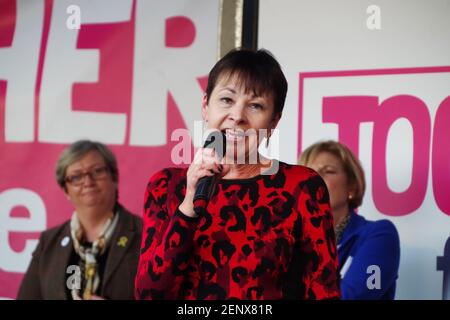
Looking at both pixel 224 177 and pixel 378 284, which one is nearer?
pixel 224 177

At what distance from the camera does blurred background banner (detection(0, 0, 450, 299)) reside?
255cm

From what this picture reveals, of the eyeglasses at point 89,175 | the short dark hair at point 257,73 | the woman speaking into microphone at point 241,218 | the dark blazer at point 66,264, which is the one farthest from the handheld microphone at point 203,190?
the eyeglasses at point 89,175

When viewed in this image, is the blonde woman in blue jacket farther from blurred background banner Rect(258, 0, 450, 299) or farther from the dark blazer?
the dark blazer

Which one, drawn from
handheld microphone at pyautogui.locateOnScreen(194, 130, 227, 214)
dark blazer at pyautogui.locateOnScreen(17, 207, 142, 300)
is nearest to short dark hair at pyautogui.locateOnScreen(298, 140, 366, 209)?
dark blazer at pyautogui.locateOnScreen(17, 207, 142, 300)

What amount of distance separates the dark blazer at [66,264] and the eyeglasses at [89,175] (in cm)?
16

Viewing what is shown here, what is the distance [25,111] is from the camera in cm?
295

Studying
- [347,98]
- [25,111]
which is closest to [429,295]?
[347,98]

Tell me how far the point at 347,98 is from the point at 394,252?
1.87ft

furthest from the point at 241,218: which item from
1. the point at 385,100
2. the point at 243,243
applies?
the point at 385,100

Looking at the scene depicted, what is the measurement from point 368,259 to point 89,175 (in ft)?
3.65

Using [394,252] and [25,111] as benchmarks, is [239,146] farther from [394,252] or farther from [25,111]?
[25,111]

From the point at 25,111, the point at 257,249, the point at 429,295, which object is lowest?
the point at 429,295

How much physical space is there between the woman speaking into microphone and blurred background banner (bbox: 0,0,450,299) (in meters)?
0.97

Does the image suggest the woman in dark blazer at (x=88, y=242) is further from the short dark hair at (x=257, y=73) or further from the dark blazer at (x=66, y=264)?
the short dark hair at (x=257, y=73)
